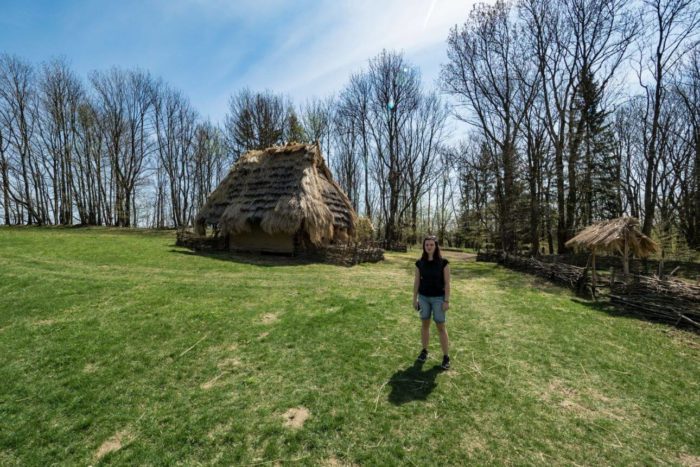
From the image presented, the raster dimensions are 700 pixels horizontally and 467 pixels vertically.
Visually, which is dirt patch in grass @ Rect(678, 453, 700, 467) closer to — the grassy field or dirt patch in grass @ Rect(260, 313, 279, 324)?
the grassy field

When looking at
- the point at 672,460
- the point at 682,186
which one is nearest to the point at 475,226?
the point at 682,186

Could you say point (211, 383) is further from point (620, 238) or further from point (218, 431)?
point (620, 238)

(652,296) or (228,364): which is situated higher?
(652,296)

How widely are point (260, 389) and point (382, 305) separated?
3858 mm

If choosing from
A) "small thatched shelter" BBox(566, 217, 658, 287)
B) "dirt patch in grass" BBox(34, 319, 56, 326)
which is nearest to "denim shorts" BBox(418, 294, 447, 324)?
"dirt patch in grass" BBox(34, 319, 56, 326)

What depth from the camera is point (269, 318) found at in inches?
253

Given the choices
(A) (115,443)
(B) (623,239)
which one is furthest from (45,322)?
(B) (623,239)

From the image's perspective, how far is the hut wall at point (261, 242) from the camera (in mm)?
15379

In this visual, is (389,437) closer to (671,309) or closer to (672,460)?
(672,460)

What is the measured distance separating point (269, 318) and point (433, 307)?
344 centimetres

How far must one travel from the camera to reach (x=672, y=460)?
298 centimetres

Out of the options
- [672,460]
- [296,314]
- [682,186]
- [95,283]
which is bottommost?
[672,460]

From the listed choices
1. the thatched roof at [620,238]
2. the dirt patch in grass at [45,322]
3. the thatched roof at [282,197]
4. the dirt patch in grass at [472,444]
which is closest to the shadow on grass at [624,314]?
the thatched roof at [620,238]

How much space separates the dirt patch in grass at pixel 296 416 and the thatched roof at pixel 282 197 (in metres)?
10.6
